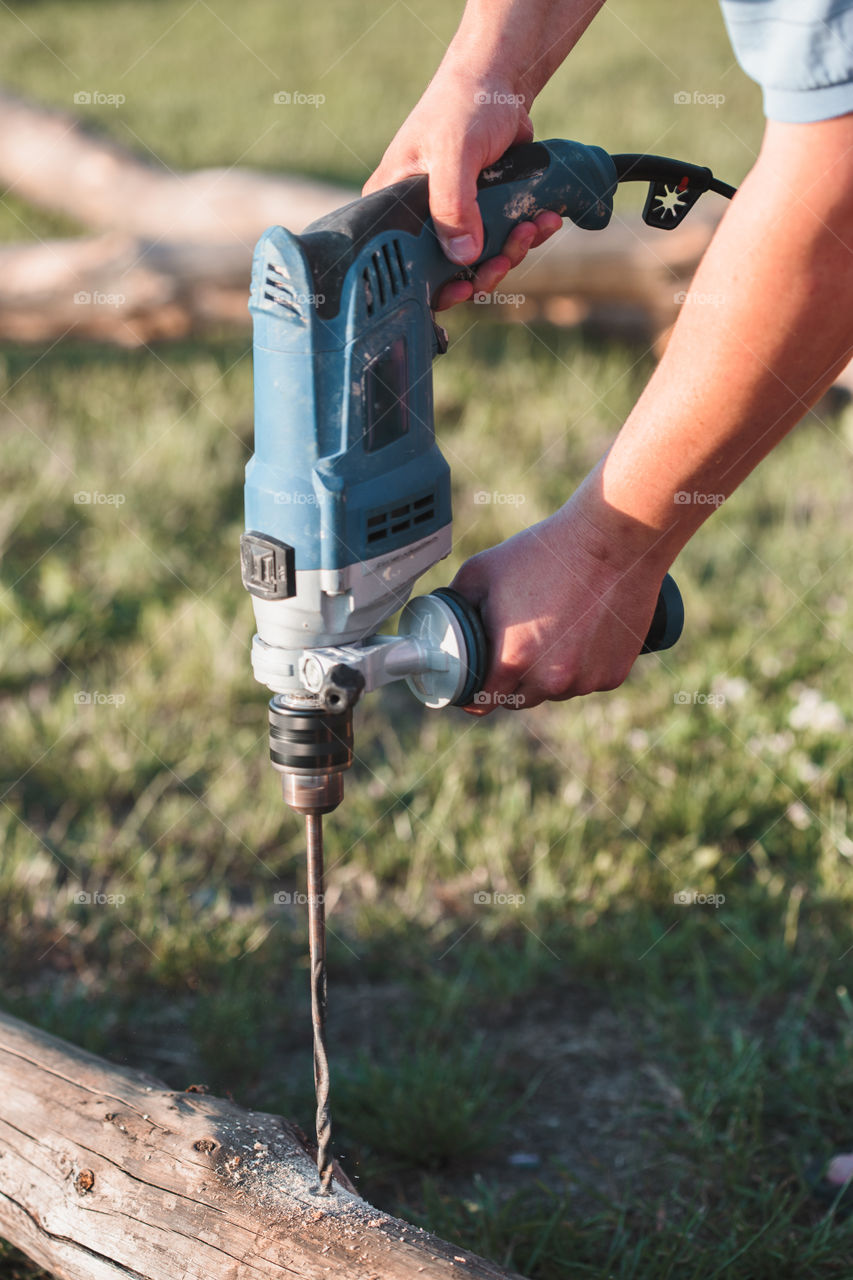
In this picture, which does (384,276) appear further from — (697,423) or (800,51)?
(800,51)

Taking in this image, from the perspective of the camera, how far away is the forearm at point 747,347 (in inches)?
50.4

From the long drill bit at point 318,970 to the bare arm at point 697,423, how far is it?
0.33 meters

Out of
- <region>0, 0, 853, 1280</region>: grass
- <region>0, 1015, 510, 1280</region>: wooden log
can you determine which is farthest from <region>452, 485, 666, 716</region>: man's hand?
<region>0, 0, 853, 1280</region>: grass

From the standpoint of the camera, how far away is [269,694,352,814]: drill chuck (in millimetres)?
1604

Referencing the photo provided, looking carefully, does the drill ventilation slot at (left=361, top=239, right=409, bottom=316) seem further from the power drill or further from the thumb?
the thumb

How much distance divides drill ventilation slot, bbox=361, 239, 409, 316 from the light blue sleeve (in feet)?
1.63

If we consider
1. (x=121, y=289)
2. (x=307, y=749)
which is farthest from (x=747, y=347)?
(x=121, y=289)

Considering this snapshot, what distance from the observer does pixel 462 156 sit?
5.48 feet

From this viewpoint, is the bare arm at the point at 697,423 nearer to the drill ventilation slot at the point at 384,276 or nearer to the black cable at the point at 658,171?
the drill ventilation slot at the point at 384,276

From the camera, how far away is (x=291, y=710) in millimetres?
1617

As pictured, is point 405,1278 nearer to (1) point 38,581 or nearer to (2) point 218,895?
(2) point 218,895

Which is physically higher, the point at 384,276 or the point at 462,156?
the point at 462,156

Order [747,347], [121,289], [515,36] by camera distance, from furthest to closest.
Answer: [121,289] → [515,36] → [747,347]

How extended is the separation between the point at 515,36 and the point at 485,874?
1.66m
